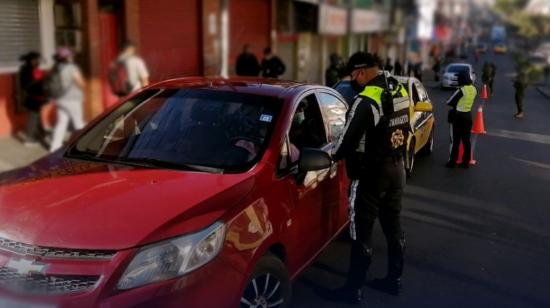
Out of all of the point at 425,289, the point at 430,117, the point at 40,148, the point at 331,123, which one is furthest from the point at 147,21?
the point at 425,289

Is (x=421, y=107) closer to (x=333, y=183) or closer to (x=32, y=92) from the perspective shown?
(x=333, y=183)

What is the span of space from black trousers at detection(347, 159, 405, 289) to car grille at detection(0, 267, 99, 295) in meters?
2.11

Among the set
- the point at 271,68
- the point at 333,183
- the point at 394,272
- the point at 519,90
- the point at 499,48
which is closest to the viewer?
the point at 394,272

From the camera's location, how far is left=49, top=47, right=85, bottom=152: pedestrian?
9227 mm

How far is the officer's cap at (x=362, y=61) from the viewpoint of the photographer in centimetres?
420

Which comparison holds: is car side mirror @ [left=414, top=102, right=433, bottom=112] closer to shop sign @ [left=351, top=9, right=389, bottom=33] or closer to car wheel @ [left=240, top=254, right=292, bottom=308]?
car wheel @ [left=240, top=254, right=292, bottom=308]

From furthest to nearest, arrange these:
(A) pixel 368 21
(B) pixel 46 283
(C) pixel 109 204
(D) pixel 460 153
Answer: (A) pixel 368 21 < (D) pixel 460 153 < (C) pixel 109 204 < (B) pixel 46 283

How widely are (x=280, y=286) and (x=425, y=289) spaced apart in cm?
158

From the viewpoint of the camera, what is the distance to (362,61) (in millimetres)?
4203

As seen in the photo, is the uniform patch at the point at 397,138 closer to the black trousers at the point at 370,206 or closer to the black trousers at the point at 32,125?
the black trousers at the point at 370,206

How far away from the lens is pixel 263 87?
4523 millimetres

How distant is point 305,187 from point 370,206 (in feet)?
1.71

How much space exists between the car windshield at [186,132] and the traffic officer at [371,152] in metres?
0.58

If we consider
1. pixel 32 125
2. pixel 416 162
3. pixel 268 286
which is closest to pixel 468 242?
pixel 268 286
